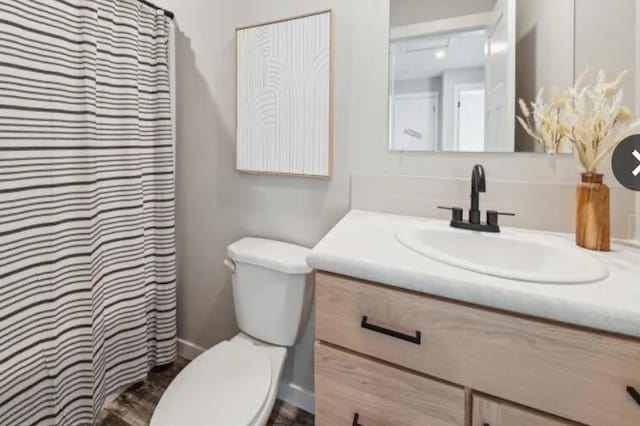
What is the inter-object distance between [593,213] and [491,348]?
0.52m

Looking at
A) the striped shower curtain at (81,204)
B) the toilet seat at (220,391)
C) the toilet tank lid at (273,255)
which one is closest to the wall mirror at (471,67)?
the toilet tank lid at (273,255)

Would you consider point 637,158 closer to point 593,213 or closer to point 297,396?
point 593,213

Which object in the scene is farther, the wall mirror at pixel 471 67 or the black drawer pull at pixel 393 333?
the wall mirror at pixel 471 67

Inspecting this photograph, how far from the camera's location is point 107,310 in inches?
55.2

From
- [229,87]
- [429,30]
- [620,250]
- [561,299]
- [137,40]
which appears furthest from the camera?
[229,87]

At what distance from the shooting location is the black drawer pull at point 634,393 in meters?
0.56

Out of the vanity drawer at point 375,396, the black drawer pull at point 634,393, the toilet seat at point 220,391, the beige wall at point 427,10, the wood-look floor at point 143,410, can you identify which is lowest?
the wood-look floor at point 143,410

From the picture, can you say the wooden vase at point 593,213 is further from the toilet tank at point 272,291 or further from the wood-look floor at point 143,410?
the wood-look floor at point 143,410

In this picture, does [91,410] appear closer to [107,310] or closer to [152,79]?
[107,310]

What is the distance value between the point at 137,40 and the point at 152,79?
0.54ft

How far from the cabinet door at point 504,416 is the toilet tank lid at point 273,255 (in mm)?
632

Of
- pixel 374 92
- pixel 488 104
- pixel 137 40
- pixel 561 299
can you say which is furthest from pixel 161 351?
pixel 488 104

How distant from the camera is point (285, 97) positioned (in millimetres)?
1412

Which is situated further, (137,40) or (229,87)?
(229,87)
